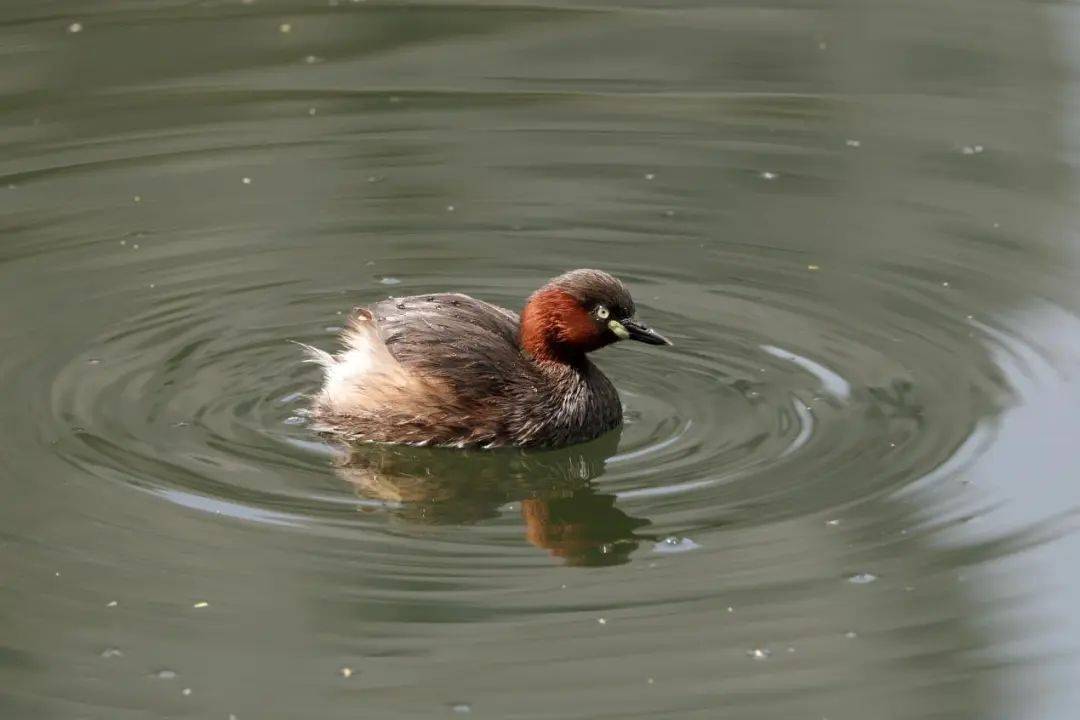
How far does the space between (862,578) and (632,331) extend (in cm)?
159

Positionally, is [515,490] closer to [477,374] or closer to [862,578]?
[477,374]

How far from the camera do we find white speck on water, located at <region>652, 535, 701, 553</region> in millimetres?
6191

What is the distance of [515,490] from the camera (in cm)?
683

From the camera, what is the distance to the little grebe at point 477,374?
7.13m

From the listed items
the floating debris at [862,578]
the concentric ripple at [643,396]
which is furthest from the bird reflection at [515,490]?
the floating debris at [862,578]

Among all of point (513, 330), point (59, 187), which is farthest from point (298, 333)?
point (59, 187)

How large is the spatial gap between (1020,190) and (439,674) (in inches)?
201

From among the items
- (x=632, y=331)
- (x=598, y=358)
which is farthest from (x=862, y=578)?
(x=598, y=358)

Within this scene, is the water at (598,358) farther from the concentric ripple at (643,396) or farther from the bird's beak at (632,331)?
the bird's beak at (632,331)

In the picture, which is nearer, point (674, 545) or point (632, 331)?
point (674, 545)

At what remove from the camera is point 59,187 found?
956cm

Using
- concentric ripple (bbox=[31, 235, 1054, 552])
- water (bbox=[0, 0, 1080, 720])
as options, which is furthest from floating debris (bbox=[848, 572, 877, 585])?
concentric ripple (bbox=[31, 235, 1054, 552])

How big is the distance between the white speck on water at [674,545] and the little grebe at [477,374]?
1.04 metres

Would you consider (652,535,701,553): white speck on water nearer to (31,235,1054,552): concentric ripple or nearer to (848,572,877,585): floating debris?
(31,235,1054,552): concentric ripple
